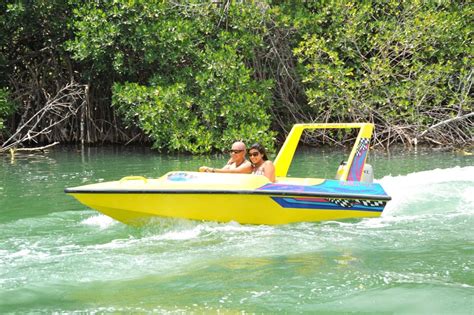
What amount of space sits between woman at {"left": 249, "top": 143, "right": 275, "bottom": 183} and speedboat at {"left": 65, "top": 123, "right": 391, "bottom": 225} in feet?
0.54

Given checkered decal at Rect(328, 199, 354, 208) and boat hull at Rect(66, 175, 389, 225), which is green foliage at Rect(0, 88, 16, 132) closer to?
boat hull at Rect(66, 175, 389, 225)

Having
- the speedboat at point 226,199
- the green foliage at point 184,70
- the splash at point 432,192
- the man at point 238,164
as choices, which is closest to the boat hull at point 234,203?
the speedboat at point 226,199

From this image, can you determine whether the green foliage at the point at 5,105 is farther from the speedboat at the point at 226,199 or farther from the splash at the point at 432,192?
the speedboat at the point at 226,199

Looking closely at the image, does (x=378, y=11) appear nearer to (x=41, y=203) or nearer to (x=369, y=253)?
(x=41, y=203)

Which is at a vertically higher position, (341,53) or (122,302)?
(341,53)

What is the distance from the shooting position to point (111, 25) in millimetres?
14062

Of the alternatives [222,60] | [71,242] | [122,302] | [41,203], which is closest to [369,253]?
[122,302]

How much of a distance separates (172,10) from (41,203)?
7.27 meters

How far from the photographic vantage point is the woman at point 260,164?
713cm

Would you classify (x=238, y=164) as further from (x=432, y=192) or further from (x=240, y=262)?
(x=432, y=192)

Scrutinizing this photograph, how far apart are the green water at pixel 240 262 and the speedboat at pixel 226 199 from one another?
11 cm

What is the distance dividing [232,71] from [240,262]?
8944mm

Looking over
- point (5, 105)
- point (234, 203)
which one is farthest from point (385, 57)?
point (234, 203)

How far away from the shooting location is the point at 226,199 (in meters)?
6.67
